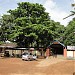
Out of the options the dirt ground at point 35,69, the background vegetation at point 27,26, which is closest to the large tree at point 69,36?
the background vegetation at point 27,26

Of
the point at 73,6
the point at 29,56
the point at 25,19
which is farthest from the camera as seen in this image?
the point at 25,19

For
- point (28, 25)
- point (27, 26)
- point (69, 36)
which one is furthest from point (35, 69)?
point (69, 36)

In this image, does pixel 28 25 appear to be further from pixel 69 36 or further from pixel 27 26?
pixel 69 36

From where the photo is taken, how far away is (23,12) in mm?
57594

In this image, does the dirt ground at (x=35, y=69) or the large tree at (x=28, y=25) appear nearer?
the dirt ground at (x=35, y=69)

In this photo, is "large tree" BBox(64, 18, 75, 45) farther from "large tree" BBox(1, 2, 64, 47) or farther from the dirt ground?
the dirt ground

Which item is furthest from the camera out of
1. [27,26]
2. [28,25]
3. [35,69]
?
[28,25]

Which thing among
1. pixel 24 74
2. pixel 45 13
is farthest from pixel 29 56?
pixel 24 74

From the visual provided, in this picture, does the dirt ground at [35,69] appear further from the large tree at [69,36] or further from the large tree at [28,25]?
the large tree at [69,36]

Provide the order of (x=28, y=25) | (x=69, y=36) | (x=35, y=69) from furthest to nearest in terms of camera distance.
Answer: (x=69, y=36)
(x=28, y=25)
(x=35, y=69)

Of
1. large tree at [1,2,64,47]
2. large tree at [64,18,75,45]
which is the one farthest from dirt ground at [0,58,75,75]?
large tree at [64,18,75,45]

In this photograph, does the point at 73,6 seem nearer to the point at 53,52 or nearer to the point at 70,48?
the point at 70,48

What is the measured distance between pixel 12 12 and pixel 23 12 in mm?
2842

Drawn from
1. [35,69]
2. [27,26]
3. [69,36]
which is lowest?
[35,69]
